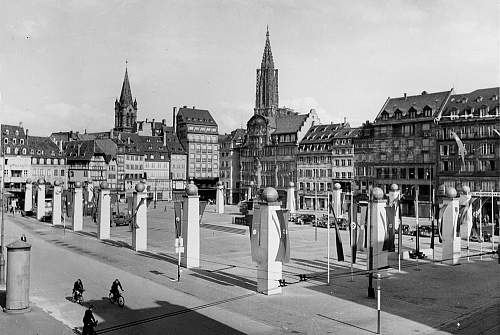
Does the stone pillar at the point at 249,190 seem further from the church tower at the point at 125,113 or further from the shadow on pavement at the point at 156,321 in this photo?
the shadow on pavement at the point at 156,321

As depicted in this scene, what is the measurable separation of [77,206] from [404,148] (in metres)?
54.4

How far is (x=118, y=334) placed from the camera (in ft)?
71.2

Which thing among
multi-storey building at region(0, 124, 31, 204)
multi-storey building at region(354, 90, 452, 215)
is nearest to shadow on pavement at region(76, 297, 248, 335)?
multi-storey building at region(354, 90, 452, 215)

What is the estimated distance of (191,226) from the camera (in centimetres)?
3691

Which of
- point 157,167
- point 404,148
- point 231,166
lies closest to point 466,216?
point 404,148

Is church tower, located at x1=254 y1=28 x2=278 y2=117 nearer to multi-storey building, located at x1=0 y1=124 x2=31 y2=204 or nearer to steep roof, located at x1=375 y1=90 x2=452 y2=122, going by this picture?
steep roof, located at x1=375 y1=90 x2=452 y2=122

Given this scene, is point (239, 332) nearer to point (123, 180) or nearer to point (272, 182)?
point (272, 182)

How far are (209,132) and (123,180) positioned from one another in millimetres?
29737

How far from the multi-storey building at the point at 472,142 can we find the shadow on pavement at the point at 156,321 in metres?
59.6

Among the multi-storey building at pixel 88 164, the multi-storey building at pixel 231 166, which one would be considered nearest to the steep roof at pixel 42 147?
the multi-storey building at pixel 88 164

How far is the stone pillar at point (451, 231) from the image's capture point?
39906 mm

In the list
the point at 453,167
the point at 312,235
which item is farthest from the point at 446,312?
the point at 453,167

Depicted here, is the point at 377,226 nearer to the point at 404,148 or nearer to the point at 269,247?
the point at 269,247

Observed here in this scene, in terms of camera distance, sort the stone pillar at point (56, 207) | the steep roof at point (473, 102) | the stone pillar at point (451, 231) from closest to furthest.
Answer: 1. the stone pillar at point (451, 231)
2. the stone pillar at point (56, 207)
3. the steep roof at point (473, 102)
